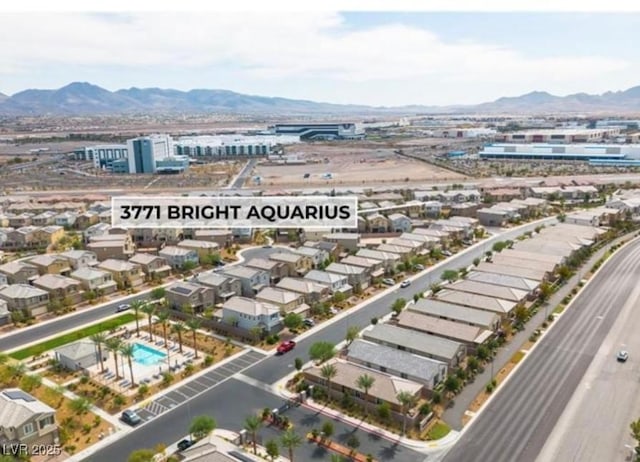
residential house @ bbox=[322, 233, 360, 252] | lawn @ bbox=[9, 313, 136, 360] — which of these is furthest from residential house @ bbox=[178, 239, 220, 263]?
lawn @ bbox=[9, 313, 136, 360]

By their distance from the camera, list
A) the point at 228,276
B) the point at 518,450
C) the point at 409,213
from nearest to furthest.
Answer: the point at 518,450 < the point at 228,276 < the point at 409,213

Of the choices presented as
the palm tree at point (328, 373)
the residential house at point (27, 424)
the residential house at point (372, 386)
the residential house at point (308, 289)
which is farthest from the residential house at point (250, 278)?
the residential house at point (27, 424)

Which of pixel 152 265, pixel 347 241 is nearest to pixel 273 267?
pixel 347 241

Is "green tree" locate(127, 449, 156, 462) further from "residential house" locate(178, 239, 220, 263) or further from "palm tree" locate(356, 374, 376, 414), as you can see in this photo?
"residential house" locate(178, 239, 220, 263)

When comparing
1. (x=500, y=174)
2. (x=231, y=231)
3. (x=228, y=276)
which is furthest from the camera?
(x=500, y=174)

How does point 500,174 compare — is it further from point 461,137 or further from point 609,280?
point 461,137

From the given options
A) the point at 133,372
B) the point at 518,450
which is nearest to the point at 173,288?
the point at 133,372

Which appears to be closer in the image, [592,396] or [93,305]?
[592,396]

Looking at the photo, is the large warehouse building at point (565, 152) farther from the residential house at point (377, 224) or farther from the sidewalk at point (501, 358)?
the sidewalk at point (501, 358)

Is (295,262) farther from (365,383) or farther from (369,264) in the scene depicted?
(365,383)
